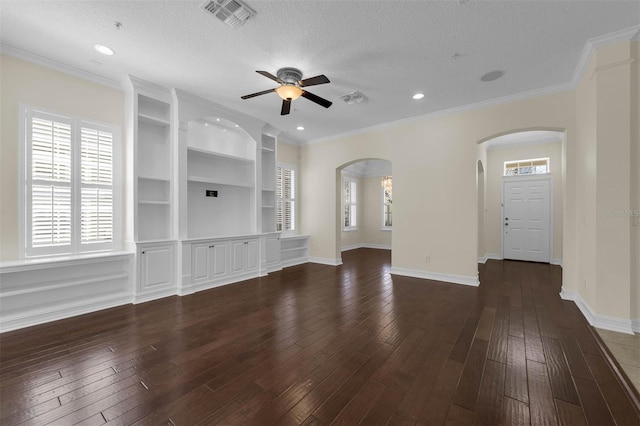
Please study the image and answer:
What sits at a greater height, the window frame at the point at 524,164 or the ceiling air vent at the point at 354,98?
the ceiling air vent at the point at 354,98

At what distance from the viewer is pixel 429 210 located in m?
5.13

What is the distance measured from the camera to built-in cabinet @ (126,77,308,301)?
4004 mm

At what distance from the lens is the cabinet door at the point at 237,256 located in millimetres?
4997

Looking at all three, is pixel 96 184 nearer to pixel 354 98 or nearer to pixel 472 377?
pixel 354 98

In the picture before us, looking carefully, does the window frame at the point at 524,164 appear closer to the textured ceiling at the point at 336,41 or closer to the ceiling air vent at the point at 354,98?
the textured ceiling at the point at 336,41

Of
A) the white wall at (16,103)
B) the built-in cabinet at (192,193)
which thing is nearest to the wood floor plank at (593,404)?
the built-in cabinet at (192,193)

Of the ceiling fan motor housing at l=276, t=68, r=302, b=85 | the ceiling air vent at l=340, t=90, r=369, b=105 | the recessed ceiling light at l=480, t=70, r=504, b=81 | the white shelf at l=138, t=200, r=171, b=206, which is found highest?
the recessed ceiling light at l=480, t=70, r=504, b=81

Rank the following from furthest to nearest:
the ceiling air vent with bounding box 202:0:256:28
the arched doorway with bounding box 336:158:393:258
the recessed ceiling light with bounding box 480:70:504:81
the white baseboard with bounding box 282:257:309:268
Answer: the arched doorway with bounding box 336:158:393:258 → the white baseboard with bounding box 282:257:309:268 → the recessed ceiling light with bounding box 480:70:504:81 → the ceiling air vent with bounding box 202:0:256:28

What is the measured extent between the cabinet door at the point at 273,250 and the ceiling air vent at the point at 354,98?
3.21 meters

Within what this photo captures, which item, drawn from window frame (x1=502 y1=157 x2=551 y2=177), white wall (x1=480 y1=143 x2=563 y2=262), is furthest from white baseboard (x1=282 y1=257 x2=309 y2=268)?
window frame (x1=502 y1=157 x2=551 y2=177)

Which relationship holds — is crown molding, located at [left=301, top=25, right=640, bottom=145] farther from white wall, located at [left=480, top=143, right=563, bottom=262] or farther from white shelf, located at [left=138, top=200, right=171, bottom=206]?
white shelf, located at [left=138, top=200, right=171, bottom=206]

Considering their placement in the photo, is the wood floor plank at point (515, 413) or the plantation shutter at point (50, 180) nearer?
the wood floor plank at point (515, 413)

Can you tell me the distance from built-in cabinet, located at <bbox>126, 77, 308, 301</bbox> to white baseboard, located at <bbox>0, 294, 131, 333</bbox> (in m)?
0.30

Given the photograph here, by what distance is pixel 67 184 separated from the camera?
11.6 ft
